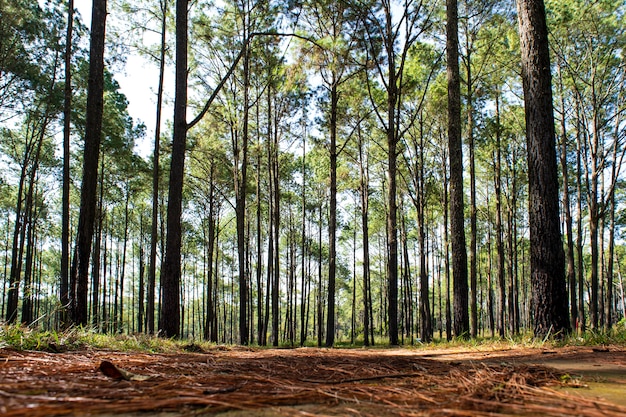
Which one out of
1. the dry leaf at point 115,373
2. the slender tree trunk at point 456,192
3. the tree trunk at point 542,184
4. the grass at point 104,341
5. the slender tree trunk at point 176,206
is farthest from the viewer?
the slender tree trunk at point 456,192

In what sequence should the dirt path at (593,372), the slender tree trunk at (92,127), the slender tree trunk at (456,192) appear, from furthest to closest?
the slender tree trunk at (456,192) → the slender tree trunk at (92,127) → the dirt path at (593,372)

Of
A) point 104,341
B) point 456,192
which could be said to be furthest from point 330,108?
point 104,341

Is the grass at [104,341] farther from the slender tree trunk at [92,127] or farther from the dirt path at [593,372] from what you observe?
the slender tree trunk at [92,127]

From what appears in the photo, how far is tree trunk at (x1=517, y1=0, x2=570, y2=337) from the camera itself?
5035 millimetres

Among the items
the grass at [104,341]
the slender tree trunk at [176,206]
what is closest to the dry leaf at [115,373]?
the grass at [104,341]

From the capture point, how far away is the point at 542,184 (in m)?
5.27

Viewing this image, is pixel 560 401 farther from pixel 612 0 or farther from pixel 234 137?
pixel 612 0

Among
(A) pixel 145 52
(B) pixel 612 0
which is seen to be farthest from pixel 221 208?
(B) pixel 612 0

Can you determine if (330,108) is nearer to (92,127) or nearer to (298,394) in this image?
(92,127)

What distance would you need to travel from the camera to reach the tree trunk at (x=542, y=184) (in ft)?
16.5

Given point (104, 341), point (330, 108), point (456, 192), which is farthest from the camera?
point (330, 108)

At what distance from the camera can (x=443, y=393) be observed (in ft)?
5.05

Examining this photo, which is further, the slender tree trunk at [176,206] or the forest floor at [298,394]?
the slender tree trunk at [176,206]

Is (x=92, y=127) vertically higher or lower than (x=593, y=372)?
higher
